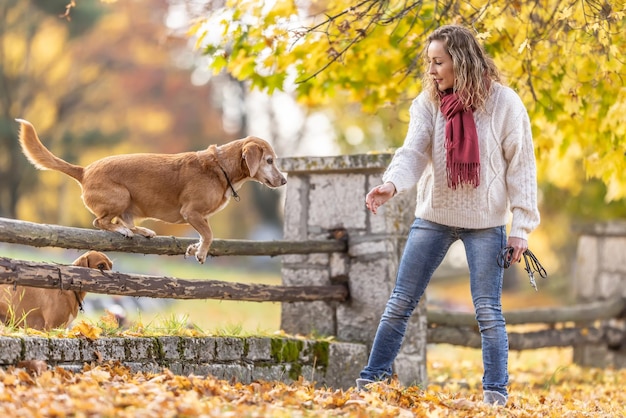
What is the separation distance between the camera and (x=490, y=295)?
4914 mm

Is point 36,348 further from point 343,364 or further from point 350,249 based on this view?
point 350,249

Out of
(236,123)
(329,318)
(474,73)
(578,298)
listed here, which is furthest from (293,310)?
(236,123)

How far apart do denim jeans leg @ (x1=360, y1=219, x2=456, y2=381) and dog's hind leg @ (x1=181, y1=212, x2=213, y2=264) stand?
1.24m

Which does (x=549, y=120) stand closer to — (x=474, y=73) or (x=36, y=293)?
(x=474, y=73)

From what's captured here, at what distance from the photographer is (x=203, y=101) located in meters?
30.8

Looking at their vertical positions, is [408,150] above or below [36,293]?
above

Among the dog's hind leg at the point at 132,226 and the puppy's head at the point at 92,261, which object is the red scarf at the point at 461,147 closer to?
the dog's hind leg at the point at 132,226

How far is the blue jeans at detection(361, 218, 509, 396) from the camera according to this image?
16.1 feet

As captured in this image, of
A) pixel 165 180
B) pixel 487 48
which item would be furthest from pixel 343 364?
pixel 487 48

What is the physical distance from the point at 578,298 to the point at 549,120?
383 cm

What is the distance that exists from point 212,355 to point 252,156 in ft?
4.08

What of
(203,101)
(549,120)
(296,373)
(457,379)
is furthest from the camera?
(203,101)

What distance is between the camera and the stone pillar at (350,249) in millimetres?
6777

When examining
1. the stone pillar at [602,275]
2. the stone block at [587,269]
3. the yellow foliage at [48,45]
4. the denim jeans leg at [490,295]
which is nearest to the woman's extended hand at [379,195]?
the denim jeans leg at [490,295]
